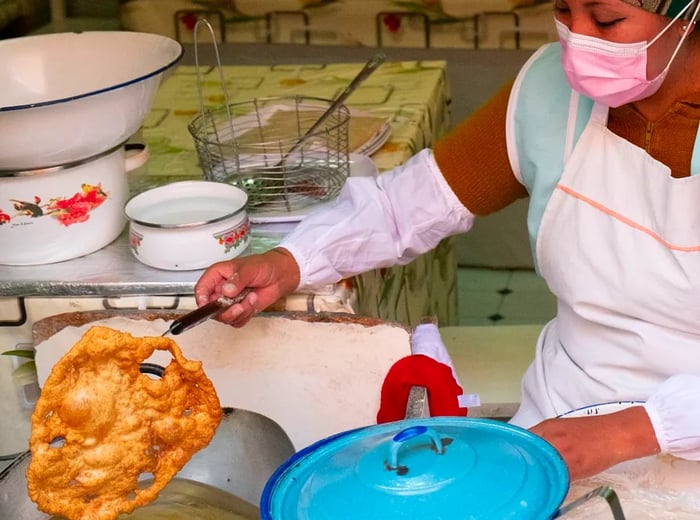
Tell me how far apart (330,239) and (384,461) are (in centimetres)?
59

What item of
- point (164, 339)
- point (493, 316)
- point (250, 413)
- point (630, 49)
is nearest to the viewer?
point (164, 339)

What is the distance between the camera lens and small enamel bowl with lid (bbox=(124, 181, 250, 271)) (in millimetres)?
1366

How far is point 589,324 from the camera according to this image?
1.37m

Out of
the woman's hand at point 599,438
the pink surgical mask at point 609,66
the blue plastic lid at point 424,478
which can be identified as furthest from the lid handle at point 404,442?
the pink surgical mask at point 609,66

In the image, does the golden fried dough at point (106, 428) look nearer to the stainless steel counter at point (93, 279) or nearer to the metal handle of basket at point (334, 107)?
the stainless steel counter at point (93, 279)

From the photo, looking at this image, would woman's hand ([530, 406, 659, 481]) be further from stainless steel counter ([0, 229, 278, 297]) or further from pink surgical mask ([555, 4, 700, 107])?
stainless steel counter ([0, 229, 278, 297])

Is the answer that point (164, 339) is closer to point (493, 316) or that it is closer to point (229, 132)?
point (229, 132)

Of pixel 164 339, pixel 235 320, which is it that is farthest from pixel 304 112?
pixel 164 339

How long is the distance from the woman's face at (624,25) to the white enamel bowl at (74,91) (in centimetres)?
56

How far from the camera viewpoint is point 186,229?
4.46 feet

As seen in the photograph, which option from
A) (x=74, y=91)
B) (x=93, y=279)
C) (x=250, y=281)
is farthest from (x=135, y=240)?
(x=74, y=91)

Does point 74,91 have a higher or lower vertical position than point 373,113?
higher

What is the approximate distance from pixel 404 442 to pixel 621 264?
1.76 feet

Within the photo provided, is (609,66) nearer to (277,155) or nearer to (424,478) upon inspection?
(424,478)
